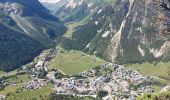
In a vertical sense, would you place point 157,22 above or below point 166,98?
above

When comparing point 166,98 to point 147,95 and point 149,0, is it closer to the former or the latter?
point 147,95

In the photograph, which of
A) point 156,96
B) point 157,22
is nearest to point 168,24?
point 157,22

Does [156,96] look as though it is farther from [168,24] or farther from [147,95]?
[168,24]

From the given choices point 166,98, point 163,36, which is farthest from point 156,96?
point 163,36

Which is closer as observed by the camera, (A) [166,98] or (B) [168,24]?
(B) [168,24]

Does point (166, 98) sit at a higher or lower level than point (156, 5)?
lower

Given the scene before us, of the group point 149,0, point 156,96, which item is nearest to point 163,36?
point 149,0

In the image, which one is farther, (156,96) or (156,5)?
(156,96)

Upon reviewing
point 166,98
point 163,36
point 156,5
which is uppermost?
point 156,5
